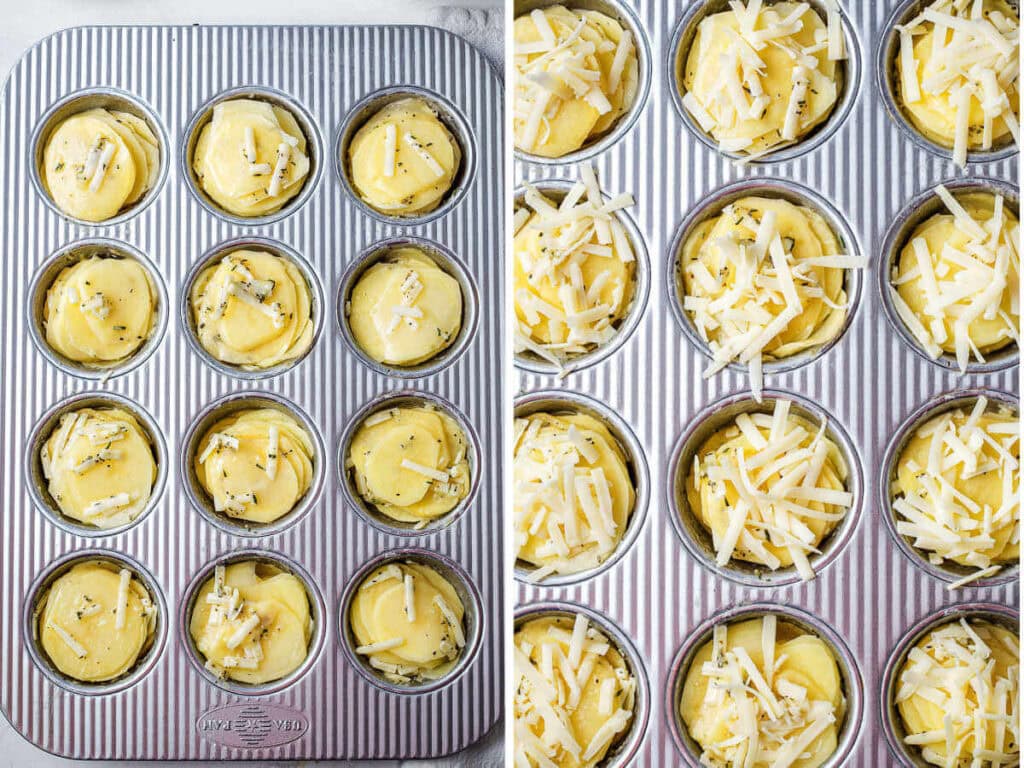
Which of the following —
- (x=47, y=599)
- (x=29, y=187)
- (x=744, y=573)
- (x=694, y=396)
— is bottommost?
(x=47, y=599)

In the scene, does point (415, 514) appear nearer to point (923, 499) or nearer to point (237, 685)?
point (237, 685)

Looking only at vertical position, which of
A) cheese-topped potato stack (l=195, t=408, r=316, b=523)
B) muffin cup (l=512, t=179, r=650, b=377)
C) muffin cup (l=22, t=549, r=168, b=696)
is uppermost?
muffin cup (l=512, t=179, r=650, b=377)

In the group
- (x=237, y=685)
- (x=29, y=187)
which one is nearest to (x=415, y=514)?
(x=237, y=685)

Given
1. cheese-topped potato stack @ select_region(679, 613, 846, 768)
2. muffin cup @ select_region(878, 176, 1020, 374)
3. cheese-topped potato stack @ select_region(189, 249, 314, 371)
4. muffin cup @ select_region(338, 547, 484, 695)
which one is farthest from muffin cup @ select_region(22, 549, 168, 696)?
muffin cup @ select_region(878, 176, 1020, 374)

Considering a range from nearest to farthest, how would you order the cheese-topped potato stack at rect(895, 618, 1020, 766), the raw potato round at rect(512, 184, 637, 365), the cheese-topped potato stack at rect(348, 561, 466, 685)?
1. the cheese-topped potato stack at rect(895, 618, 1020, 766)
2. the raw potato round at rect(512, 184, 637, 365)
3. the cheese-topped potato stack at rect(348, 561, 466, 685)

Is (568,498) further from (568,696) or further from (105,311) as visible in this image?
(105,311)

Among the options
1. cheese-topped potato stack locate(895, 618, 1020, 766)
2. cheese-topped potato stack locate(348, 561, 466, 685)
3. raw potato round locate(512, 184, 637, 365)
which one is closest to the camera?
cheese-topped potato stack locate(895, 618, 1020, 766)

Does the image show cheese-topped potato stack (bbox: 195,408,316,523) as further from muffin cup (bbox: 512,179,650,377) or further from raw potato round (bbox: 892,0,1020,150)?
raw potato round (bbox: 892,0,1020,150)

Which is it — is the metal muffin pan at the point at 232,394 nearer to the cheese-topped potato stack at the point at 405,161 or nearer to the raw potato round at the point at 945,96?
the cheese-topped potato stack at the point at 405,161
